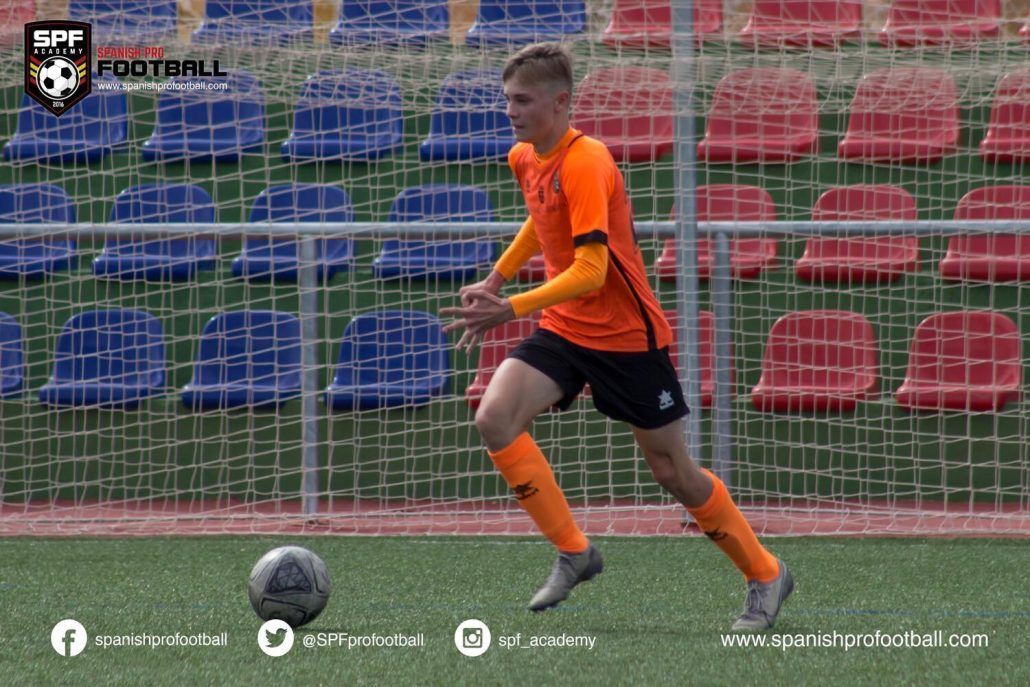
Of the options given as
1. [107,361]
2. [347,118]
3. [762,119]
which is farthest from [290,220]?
[762,119]

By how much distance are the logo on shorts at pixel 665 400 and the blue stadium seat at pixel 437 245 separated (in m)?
3.16

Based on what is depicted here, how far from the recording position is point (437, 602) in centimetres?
425

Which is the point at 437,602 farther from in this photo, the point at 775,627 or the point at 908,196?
the point at 908,196

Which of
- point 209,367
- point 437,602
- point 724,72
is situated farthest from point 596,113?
point 437,602

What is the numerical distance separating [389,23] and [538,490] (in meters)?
4.13

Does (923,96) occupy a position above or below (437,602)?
above

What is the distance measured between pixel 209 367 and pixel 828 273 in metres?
3.05

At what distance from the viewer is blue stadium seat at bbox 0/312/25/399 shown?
6996mm

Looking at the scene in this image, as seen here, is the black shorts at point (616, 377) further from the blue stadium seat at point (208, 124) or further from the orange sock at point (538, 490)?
the blue stadium seat at point (208, 124)

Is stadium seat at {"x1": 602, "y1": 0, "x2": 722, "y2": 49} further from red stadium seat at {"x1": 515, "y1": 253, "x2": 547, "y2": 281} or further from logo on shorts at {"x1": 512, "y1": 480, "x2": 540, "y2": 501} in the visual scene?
logo on shorts at {"x1": 512, "y1": 480, "x2": 540, "y2": 501}

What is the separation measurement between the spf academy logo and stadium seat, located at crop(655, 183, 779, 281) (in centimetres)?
287

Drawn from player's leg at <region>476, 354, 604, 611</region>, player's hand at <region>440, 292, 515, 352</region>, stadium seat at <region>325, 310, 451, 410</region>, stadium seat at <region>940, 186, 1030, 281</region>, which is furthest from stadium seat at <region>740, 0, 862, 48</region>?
player's hand at <region>440, 292, 515, 352</region>

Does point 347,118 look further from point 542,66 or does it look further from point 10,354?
point 542,66

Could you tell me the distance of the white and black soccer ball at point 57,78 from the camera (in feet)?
22.0
